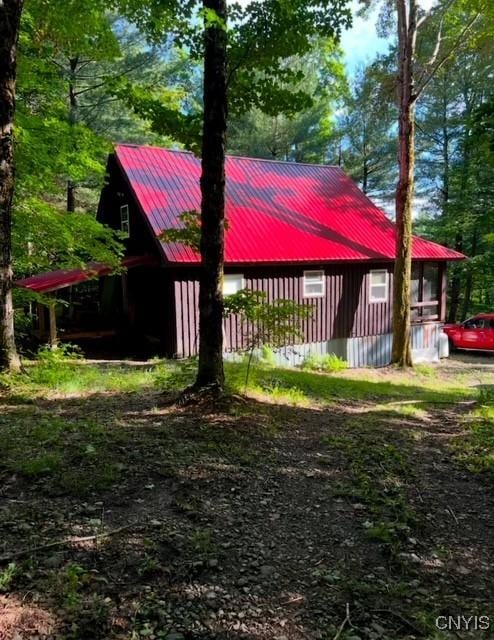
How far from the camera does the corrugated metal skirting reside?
47.1 feet

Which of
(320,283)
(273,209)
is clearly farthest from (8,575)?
(273,209)

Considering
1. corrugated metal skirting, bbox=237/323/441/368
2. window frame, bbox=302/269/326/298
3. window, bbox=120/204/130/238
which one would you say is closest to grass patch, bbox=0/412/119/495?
corrugated metal skirting, bbox=237/323/441/368

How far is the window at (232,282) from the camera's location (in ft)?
42.5

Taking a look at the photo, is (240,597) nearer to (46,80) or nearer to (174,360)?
(46,80)

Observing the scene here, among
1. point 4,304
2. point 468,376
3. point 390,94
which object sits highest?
point 390,94

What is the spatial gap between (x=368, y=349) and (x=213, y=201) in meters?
11.6

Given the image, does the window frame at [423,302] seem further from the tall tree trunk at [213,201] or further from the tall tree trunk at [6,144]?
the tall tree trunk at [6,144]

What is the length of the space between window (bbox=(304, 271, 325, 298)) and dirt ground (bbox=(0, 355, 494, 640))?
359 inches

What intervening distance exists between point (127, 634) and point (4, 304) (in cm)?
500

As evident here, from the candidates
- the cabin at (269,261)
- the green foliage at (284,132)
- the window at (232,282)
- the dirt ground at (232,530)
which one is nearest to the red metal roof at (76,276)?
the cabin at (269,261)

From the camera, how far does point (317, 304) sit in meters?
14.7

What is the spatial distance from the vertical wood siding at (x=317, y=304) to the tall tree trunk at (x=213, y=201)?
6.32 m

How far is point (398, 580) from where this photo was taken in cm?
281

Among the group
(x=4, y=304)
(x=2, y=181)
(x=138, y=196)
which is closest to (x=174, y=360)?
(x=138, y=196)
